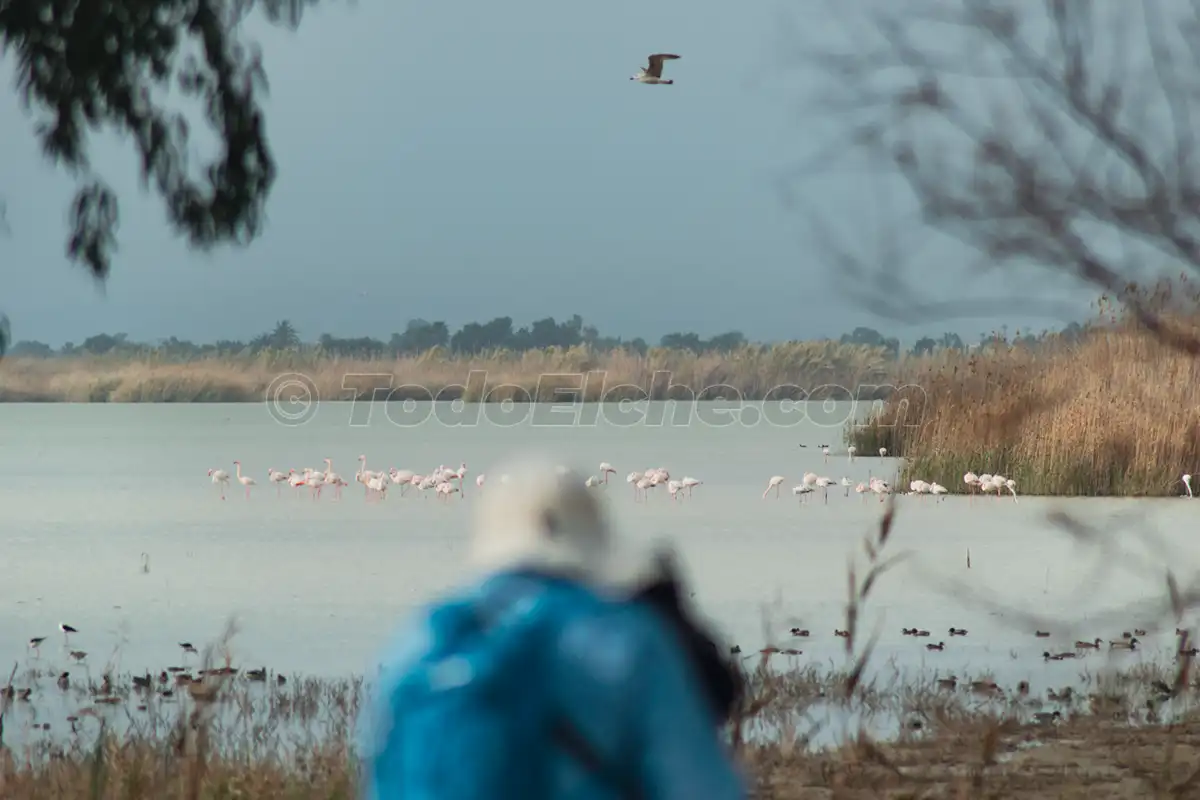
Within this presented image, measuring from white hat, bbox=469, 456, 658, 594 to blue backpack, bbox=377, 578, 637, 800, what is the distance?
0.21ft

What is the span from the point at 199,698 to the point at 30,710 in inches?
122

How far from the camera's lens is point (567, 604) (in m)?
1.52

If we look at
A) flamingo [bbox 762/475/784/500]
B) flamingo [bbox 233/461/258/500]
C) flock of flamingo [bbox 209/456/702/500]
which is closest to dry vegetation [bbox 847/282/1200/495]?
flamingo [bbox 762/475/784/500]

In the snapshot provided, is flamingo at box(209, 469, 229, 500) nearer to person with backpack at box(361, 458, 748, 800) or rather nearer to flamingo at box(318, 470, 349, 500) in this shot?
flamingo at box(318, 470, 349, 500)

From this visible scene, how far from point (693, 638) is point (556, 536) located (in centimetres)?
16

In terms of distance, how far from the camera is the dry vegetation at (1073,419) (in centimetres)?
1622

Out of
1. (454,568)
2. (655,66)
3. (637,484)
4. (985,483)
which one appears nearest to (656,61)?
(655,66)

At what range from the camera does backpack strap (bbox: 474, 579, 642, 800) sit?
1.52 m

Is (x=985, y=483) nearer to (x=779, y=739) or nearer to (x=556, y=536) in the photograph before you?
(x=779, y=739)

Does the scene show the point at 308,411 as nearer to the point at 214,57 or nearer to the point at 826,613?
the point at 826,613

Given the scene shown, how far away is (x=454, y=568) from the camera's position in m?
13.2

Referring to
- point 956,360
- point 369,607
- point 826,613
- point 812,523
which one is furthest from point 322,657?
point 956,360

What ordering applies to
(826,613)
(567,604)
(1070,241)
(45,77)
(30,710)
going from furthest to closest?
(826,613), (30,710), (45,77), (1070,241), (567,604)

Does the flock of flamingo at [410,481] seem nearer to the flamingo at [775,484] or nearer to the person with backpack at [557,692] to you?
the flamingo at [775,484]
